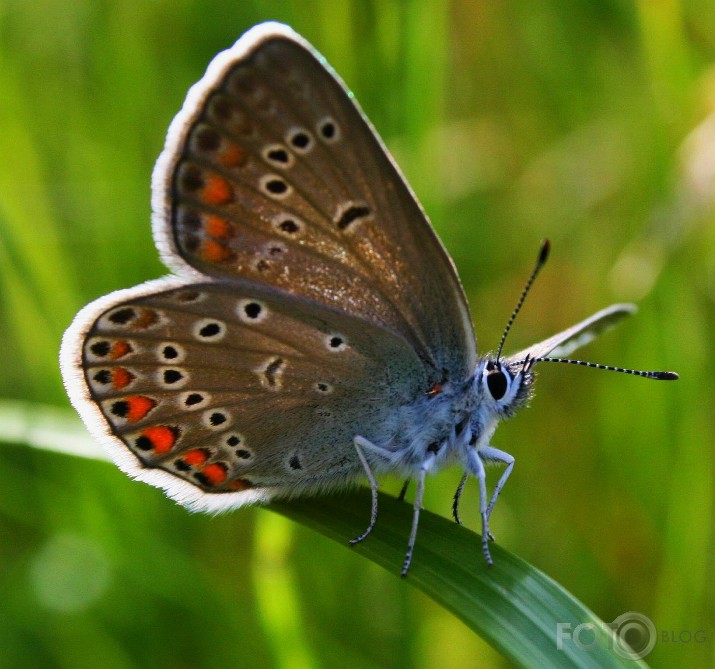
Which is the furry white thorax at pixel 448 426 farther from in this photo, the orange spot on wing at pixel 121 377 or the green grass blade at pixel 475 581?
the orange spot on wing at pixel 121 377

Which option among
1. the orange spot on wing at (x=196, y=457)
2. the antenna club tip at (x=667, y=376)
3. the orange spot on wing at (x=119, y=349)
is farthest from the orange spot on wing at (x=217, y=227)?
the antenna club tip at (x=667, y=376)

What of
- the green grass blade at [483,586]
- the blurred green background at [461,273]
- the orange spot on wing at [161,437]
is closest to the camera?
the green grass blade at [483,586]

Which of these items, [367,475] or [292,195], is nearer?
[292,195]

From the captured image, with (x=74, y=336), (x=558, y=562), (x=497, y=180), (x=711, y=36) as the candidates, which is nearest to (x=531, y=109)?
(x=497, y=180)

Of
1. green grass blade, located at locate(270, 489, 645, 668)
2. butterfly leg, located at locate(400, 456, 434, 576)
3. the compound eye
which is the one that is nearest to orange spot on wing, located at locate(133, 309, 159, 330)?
green grass blade, located at locate(270, 489, 645, 668)

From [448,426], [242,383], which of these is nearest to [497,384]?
[448,426]

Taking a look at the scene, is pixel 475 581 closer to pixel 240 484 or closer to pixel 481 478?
pixel 481 478
